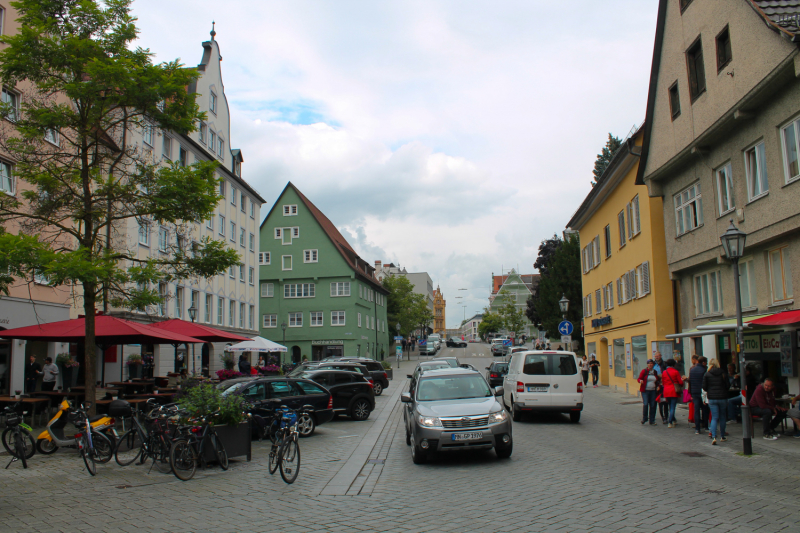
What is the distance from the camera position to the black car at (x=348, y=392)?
18984mm

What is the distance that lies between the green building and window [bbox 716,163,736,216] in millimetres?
46331

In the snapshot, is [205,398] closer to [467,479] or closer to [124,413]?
[124,413]

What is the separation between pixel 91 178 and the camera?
545 inches

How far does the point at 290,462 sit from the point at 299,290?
178ft

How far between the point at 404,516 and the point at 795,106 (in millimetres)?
12754

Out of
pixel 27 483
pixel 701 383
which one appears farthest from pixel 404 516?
pixel 701 383

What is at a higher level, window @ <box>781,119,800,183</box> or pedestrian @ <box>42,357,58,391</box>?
window @ <box>781,119,800,183</box>

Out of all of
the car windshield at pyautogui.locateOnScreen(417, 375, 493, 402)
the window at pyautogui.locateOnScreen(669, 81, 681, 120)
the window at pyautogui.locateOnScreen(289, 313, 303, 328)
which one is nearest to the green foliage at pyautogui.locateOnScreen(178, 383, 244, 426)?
the car windshield at pyautogui.locateOnScreen(417, 375, 493, 402)

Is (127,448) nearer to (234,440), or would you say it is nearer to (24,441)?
(24,441)

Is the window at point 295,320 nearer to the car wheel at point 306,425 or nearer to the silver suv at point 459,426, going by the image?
the car wheel at point 306,425

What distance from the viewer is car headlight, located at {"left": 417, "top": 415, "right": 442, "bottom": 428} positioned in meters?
10.8

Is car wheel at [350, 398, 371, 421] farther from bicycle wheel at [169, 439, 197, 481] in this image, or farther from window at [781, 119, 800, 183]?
window at [781, 119, 800, 183]

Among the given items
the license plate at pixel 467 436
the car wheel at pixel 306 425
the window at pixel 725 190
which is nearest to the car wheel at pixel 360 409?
the car wheel at pixel 306 425

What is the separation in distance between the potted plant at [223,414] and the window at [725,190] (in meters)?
14.3
